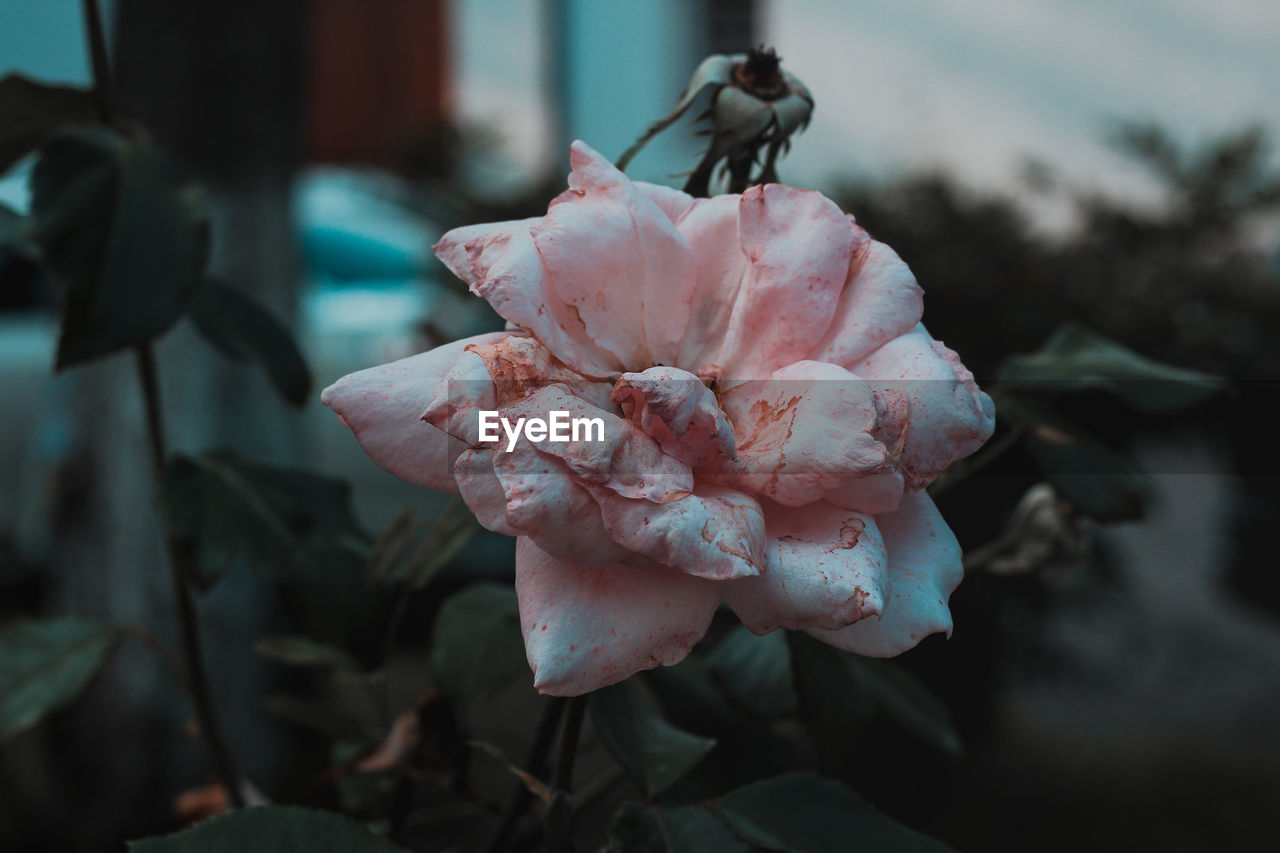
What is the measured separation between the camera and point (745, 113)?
1.21 feet

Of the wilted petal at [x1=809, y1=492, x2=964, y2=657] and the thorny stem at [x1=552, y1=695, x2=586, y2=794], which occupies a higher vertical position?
the wilted petal at [x1=809, y1=492, x2=964, y2=657]

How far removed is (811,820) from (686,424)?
0.17m

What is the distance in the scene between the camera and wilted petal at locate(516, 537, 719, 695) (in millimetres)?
275

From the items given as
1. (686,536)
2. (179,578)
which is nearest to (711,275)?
(686,536)

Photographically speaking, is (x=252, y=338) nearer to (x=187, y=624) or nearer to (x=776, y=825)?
(x=187, y=624)

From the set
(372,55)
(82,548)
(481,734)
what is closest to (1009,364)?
(481,734)

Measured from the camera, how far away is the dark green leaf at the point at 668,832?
35 centimetres

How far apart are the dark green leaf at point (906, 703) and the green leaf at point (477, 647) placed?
0.16 meters

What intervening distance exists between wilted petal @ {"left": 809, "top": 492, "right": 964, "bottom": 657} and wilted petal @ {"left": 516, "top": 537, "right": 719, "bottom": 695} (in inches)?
1.5

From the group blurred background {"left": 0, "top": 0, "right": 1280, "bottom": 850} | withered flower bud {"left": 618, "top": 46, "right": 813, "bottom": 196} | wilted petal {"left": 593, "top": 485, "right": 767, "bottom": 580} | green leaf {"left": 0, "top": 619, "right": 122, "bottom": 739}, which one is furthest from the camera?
blurred background {"left": 0, "top": 0, "right": 1280, "bottom": 850}

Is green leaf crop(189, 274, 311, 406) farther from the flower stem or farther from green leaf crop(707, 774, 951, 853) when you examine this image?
green leaf crop(707, 774, 951, 853)

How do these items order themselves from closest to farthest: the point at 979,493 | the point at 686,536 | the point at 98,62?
the point at 686,536, the point at 98,62, the point at 979,493

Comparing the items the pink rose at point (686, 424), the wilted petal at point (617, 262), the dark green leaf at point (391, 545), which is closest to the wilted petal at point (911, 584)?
the pink rose at point (686, 424)

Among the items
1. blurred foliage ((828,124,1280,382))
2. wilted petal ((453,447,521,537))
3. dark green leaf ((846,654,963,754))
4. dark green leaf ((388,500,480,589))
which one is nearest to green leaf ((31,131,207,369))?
dark green leaf ((388,500,480,589))
